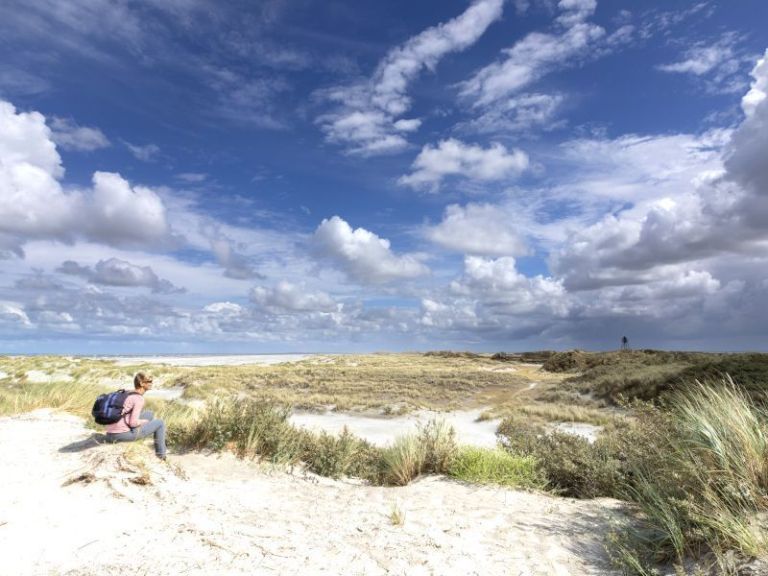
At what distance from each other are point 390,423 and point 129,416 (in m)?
15.5

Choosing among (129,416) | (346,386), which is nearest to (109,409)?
(129,416)

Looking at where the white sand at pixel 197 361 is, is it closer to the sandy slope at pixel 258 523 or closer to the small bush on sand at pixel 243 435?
the small bush on sand at pixel 243 435

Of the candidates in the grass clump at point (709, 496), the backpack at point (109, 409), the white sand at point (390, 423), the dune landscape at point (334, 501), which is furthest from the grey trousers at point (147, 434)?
the white sand at point (390, 423)

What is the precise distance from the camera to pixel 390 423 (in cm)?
2253

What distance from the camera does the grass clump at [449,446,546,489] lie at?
26.3 ft

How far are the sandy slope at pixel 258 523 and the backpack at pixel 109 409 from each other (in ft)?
1.59

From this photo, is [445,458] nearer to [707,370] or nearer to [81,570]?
[81,570]

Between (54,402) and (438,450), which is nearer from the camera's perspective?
(438,450)

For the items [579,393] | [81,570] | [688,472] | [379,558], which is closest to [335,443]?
[379,558]

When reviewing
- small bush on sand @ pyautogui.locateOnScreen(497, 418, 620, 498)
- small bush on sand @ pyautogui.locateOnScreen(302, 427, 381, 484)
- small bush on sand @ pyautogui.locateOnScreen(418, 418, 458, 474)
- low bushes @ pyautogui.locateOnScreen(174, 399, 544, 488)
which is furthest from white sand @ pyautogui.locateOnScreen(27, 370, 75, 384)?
small bush on sand @ pyautogui.locateOnScreen(497, 418, 620, 498)

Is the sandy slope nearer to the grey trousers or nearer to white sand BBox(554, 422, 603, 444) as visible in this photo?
the grey trousers

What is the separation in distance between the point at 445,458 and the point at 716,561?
15.8 ft

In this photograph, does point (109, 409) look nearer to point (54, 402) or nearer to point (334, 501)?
point (334, 501)

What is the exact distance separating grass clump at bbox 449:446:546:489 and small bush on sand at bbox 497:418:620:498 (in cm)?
20
